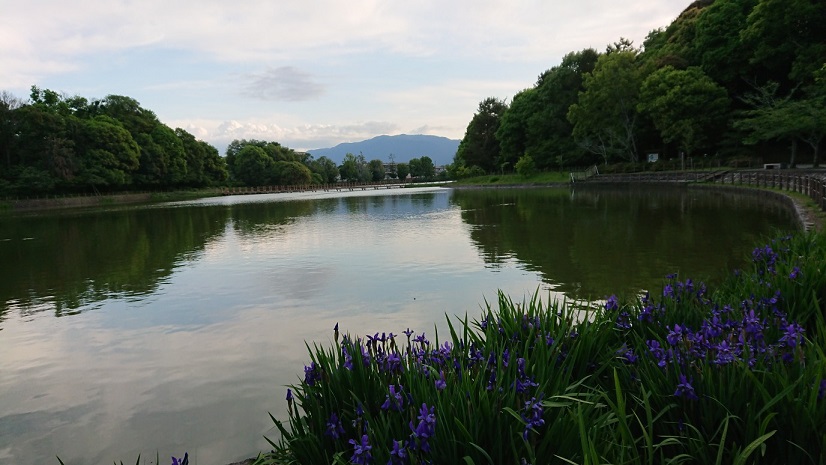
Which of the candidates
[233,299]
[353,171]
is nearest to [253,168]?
[353,171]

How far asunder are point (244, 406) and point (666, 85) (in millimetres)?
51602

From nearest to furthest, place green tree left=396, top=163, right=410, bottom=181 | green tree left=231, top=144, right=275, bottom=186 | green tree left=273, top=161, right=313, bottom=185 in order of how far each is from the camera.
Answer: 1. green tree left=231, top=144, right=275, bottom=186
2. green tree left=273, top=161, right=313, bottom=185
3. green tree left=396, top=163, right=410, bottom=181

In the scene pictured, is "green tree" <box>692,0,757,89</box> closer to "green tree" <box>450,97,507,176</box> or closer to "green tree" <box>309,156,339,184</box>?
"green tree" <box>450,97,507,176</box>

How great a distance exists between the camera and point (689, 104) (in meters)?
→ 45.4

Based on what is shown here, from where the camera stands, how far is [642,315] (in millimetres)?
3904

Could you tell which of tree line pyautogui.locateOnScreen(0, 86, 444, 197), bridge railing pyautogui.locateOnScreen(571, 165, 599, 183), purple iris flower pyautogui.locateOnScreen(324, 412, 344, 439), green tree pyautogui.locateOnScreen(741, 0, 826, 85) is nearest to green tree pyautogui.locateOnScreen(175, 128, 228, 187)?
tree line pyautogui.locateOnScreen(0, 86, 444, 197)

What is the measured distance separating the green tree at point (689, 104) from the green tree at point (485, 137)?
3853 cm

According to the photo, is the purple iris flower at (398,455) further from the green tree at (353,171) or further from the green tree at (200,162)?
the green tree at (353,171)

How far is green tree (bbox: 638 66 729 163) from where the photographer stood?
1794 inches

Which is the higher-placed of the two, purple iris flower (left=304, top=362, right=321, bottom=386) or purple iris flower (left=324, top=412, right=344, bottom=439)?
purple iris flower (left=304, top=362, right=321, bottom=386)

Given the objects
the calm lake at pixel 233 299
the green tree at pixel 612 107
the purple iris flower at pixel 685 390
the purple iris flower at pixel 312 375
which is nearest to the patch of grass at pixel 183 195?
the calm lake at pixel 233 299

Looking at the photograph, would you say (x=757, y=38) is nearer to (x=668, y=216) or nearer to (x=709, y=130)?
(x=709, y=130)

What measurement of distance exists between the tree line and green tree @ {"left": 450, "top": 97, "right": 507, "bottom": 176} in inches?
1606

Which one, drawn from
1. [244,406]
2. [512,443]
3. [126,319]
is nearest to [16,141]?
[126,319]
